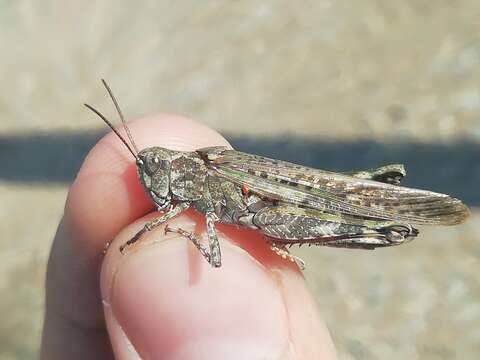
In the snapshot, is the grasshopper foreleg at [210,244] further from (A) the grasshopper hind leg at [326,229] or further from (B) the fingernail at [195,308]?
(A) the grasshopper hind leg at [326,229]

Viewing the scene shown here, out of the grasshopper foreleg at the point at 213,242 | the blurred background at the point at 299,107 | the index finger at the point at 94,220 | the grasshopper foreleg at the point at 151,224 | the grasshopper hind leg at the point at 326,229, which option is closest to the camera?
the grasshopper foreleg at the point at 213,242

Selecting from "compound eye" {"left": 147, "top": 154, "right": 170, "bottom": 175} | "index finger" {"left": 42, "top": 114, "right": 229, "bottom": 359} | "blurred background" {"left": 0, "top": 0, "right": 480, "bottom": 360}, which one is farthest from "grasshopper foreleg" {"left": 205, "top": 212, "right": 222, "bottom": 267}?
"blurred background" {"left": 0, "top": 0, "right": 480, "bottom": 360}

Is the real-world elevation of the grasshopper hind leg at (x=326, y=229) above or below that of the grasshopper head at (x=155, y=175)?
below

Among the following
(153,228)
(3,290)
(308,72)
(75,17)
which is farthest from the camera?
(75,17)

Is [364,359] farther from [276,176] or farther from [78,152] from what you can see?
[78,152]

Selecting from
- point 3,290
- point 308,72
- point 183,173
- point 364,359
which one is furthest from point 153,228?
point 308,72

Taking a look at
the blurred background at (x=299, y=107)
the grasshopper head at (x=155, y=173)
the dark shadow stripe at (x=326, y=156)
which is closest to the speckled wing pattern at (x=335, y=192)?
the grasshopper head at (x=155, y=173)

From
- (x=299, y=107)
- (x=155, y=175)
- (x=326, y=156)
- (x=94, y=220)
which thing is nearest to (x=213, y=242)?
(x=155, y=175)
